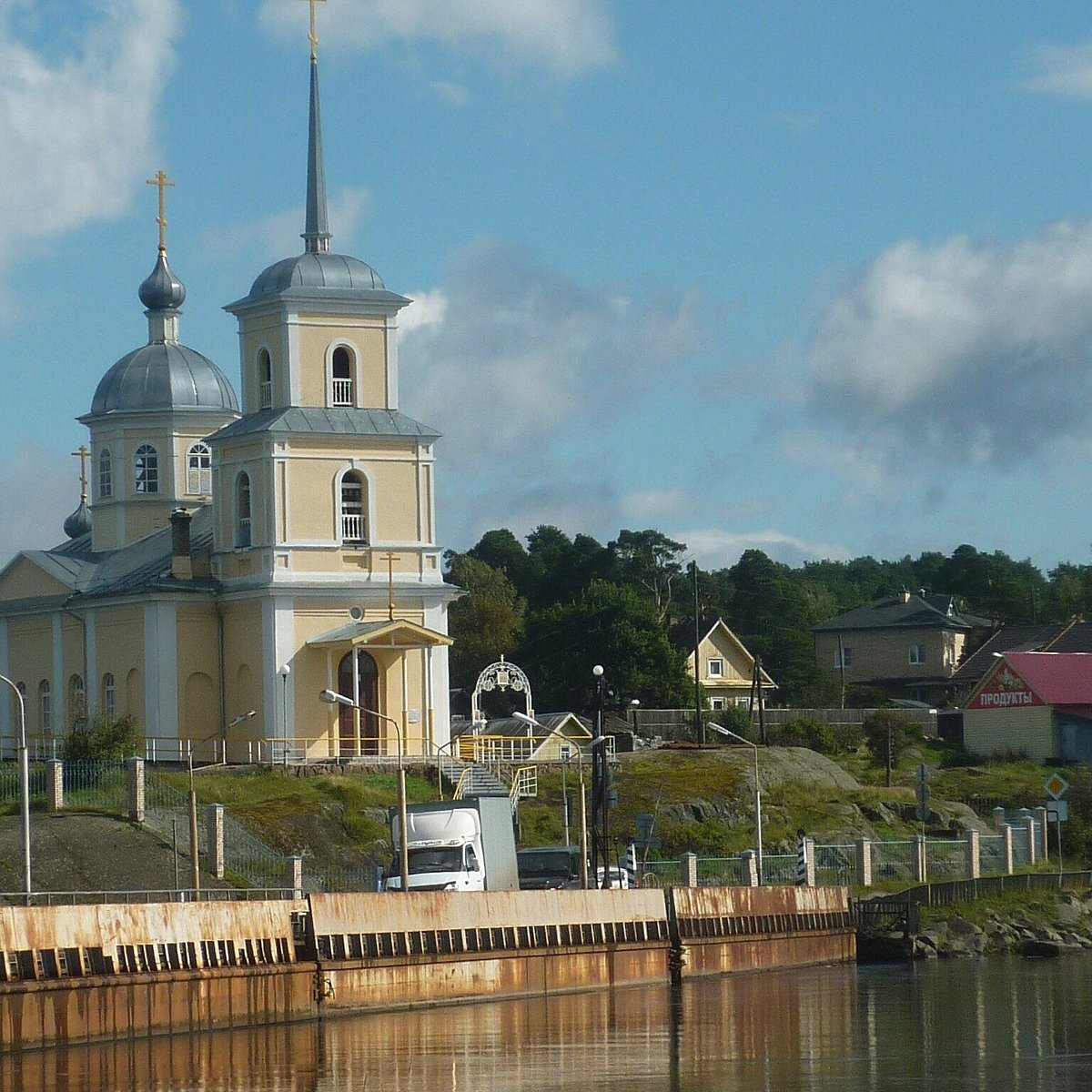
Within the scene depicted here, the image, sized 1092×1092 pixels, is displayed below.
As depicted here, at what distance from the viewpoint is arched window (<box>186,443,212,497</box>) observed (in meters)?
76.3

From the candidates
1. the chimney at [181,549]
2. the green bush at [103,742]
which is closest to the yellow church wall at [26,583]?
the chimney at [181,549]

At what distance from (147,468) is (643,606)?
1047 inches

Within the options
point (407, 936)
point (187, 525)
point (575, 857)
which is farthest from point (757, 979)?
point (187, 525)

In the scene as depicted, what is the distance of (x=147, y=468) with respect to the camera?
249ft

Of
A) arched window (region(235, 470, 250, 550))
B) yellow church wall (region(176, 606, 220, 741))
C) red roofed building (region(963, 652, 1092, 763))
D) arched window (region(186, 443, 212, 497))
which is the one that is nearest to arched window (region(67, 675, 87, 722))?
yellow church wall (region(176, 606, 220, 741))

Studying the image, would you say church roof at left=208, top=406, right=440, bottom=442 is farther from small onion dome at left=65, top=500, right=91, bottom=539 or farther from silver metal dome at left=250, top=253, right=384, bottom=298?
small onion dome at left=65, top=500, right=91, bottom=539

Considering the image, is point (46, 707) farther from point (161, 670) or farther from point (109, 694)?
point (161, 670)

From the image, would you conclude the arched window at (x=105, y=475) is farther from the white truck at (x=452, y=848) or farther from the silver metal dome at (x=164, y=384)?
the white truck at (x=452, y=848)

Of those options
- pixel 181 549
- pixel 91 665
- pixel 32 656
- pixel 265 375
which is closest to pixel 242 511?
pixel 181 549

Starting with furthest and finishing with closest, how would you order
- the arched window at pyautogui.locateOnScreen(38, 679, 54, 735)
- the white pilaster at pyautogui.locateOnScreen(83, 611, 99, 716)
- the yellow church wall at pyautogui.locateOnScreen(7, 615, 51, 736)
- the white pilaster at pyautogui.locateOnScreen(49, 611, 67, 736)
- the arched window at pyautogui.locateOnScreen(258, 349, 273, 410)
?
the yellow church wall at pyautogui.locateOnScreen(7, 615, 51, 736), the arched window at pyautogui.locateOnScreen(38, 679, 54, 735), the white pilaster at pyautogui.locateOnScreen(49, 611, 67, 736), the white pilaster at pyautogui.locateOnScreen(83, 611, 99, 716), the arched window at pyautogui.locateOnScreen(258, 349, 273, 410)

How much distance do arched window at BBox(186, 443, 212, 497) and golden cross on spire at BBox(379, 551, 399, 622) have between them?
43.0 feet

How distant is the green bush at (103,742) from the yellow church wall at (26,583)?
460 inches

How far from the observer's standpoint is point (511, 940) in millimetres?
42375

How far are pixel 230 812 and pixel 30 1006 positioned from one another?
2119 centimetres
